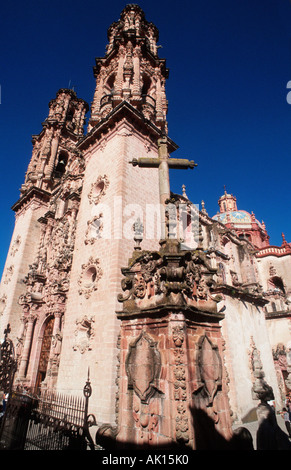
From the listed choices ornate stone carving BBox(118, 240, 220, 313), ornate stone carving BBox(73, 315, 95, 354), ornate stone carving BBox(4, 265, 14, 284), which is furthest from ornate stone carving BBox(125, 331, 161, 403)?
ornate stone carving BBox(4, 265, 14, 284)

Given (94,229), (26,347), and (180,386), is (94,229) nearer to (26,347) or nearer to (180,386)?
(26,347)

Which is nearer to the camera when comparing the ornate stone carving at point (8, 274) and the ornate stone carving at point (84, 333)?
the ornate stone carving at point (84, 333)

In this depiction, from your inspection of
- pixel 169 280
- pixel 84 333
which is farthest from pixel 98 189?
pixel 169 280

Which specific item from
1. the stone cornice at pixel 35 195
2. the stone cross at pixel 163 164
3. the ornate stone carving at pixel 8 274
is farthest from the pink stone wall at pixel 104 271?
the ornate stone carving at pixel 8 274

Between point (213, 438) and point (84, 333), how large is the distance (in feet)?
26.8

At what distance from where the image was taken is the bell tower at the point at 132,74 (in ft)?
54.4

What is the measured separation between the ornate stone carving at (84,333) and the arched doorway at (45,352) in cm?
519

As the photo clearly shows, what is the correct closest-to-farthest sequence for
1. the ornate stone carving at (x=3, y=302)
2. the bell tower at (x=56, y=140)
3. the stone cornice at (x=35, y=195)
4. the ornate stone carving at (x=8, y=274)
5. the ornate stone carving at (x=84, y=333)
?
1. the ornate stone carving at (x=84, y=333)
2. the ornate stone carving at (x=3, y=302)
3. the ornate stone carving at (x=8, y=274)
4. the stone cornice at (x=35, y=195)
5. the bell tower at (x=56, y=140)

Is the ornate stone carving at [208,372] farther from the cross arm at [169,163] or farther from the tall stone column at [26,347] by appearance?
the tall stone column at [26,347]

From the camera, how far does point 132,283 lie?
17.3ft

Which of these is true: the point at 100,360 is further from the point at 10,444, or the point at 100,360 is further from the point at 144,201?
the point at 144,201

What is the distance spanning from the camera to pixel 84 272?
41.2 ft

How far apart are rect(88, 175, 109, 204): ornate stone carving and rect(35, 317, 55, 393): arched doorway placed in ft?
26.0

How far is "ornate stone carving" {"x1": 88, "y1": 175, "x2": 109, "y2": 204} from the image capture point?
45.9ft
